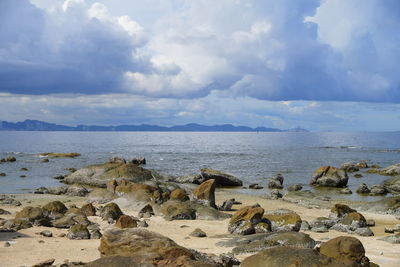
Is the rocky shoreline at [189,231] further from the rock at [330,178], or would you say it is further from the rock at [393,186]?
the rock at [393,186]

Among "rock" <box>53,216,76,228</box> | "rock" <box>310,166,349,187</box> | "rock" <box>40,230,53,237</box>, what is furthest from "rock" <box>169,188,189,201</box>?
"rock" <box>310,166,349,187</box>

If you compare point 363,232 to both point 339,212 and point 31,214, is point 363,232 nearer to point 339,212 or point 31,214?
point 339,212

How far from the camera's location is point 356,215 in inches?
867

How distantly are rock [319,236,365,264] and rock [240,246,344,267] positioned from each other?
2156mm

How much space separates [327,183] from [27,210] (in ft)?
107

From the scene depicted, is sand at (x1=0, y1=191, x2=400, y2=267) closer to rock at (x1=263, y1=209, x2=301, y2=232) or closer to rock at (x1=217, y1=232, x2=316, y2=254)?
rock at (x1=217, y1=232, x2=316, y2=254)

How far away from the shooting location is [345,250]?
12844 millimetres

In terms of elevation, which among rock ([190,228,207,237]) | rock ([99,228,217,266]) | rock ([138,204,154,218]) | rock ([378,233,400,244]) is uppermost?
rock ([99,228,217,266])

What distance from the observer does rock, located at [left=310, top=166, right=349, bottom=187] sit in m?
45.6

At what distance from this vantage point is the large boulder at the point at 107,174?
41591 millimetres

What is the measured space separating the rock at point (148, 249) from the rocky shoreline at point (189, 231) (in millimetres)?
27

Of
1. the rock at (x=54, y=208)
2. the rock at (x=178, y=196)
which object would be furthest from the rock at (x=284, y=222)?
the rock at (x=54, y=208)

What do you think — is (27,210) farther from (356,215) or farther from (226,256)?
(356,215)

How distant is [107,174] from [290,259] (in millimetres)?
33984
